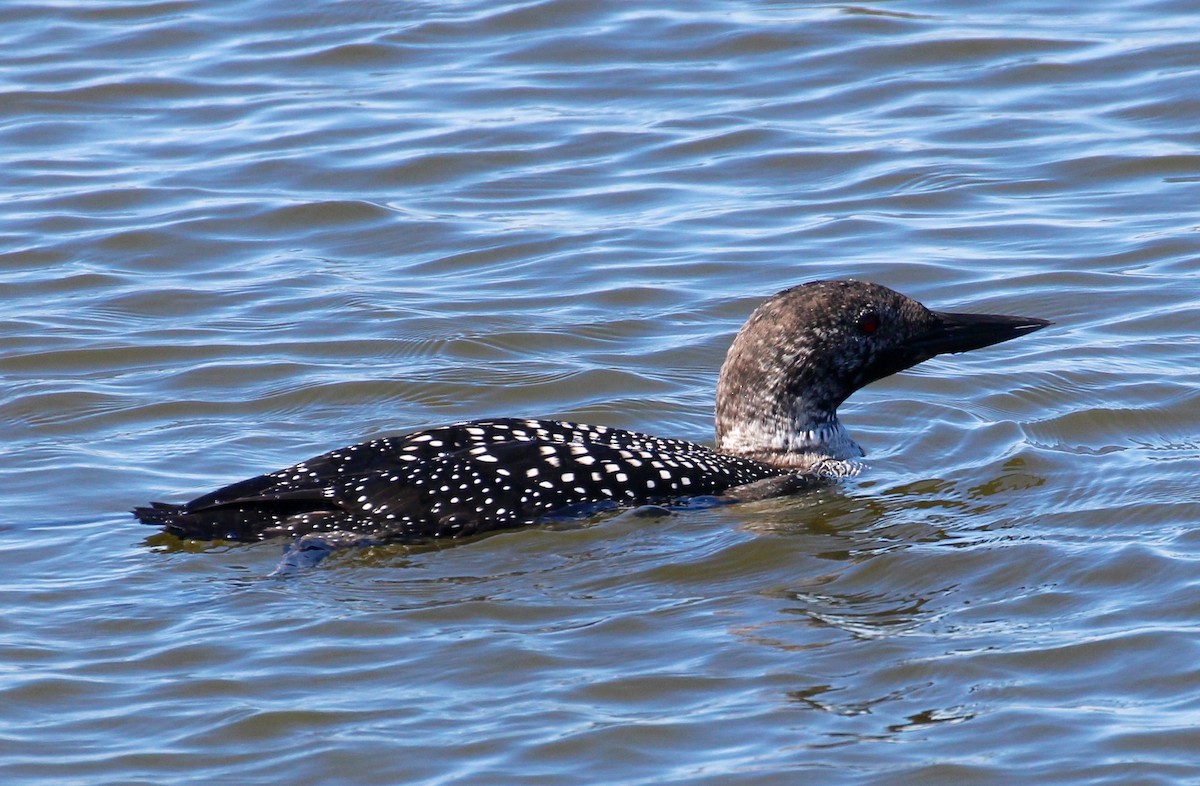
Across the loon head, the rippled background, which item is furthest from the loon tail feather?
the loon head

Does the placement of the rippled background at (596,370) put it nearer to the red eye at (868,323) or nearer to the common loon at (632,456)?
the common loon at (632,456)

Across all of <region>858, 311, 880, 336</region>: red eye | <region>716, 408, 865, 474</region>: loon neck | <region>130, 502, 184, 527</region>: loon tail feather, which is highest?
<region>858, 311, 880, 336</region>: red eye

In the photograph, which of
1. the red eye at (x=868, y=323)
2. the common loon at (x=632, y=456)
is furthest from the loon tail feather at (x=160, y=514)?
the red eye at (x=868, y=323)

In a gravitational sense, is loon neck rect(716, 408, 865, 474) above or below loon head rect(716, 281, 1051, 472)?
below

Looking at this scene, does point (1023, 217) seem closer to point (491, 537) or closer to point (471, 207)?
point (471, 207)

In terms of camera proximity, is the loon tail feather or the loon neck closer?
the loon tail feather

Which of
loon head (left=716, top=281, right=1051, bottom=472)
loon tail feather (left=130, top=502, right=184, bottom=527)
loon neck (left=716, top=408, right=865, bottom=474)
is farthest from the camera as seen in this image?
loon neck (left=716, top=408, right=865, bottom=474)

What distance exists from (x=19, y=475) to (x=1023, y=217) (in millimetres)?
5071

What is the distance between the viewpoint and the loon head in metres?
7.05

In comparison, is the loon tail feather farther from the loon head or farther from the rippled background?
the loon head

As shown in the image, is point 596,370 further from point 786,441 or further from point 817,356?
point 817,356

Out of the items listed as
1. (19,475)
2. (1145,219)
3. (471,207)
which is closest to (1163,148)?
(1145,219)

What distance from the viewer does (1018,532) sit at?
6.39 m

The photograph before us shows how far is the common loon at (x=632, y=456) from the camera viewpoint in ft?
20.5
